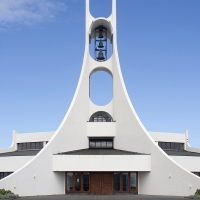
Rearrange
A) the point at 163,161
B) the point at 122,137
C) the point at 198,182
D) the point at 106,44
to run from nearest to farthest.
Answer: the point at 198,182
the point at 163,161
the point at 122,137
the point at 106,44

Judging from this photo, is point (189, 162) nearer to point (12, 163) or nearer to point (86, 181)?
point (86, 181)

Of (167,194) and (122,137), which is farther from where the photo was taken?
(122,137)

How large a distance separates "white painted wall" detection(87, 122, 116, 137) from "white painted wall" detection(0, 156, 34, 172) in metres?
5.17

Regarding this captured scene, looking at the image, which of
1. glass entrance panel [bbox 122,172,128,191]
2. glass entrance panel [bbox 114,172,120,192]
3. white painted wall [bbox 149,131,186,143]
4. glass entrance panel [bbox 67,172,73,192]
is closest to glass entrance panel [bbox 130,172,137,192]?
glass entrance panel [bbox 122,172,128,191]

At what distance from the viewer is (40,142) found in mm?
34375

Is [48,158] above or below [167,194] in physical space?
above

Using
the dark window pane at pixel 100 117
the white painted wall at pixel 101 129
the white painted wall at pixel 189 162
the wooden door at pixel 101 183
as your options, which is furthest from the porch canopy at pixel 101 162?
the dark window pane at pixel 100 117

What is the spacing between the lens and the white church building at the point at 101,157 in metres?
25.5

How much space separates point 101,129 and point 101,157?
4.36 m

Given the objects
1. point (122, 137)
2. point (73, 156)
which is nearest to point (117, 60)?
point (122, 137)

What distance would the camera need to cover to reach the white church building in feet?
83.5

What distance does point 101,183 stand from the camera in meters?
27.4

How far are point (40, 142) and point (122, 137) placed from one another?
333 inches

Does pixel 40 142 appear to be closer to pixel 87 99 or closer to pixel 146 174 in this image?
pixel 87 99
